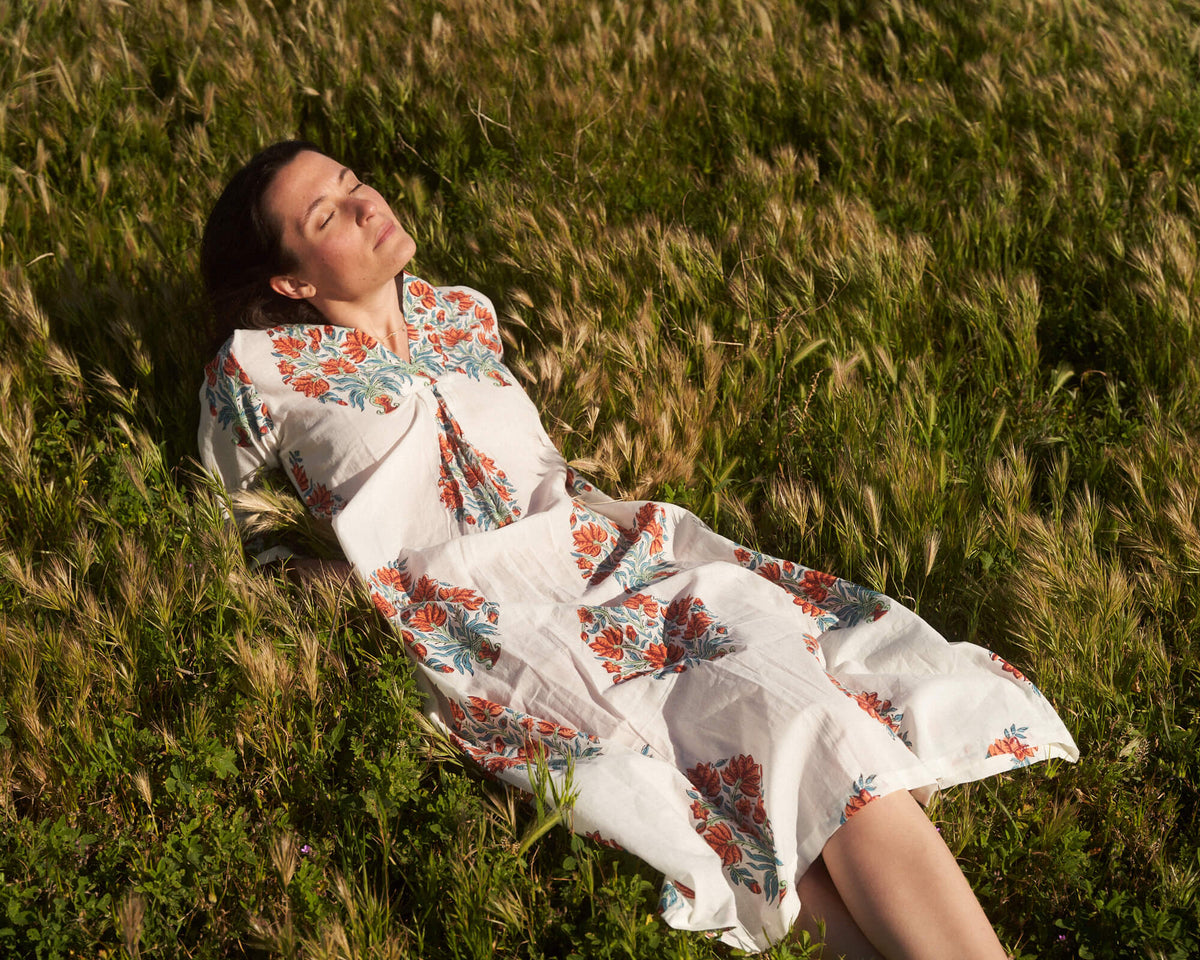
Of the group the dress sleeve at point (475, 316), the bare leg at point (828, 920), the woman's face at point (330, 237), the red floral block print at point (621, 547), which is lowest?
the bare leg at point (828, 920)

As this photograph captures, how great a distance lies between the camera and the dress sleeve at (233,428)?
2557mm

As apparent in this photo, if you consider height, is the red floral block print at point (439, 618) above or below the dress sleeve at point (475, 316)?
below

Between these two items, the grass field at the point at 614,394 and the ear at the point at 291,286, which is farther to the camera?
the ear at the point at 291,286

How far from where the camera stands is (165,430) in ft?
10.1

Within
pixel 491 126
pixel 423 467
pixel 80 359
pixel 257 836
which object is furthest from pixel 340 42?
pixel 257 836

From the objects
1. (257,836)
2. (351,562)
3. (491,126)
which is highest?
(491,126)

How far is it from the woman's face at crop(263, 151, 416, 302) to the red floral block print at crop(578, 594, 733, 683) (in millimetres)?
1005

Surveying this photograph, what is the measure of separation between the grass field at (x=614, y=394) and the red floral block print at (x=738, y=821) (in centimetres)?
15

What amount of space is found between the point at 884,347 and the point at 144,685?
2159mm

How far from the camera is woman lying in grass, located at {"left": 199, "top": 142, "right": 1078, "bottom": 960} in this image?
1.98 m

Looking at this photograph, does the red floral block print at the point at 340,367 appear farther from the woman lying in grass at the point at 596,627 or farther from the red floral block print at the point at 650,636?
the red floral block print at the point at 650,636

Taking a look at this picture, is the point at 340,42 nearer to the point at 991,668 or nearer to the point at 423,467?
the point at 423,467

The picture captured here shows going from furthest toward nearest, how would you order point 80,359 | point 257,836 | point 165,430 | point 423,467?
1. point 80,359
2. point 165,430
3. point 423,467
4. point 257,836

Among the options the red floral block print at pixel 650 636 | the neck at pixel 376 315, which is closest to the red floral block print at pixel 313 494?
the neck at pixel 376 315
